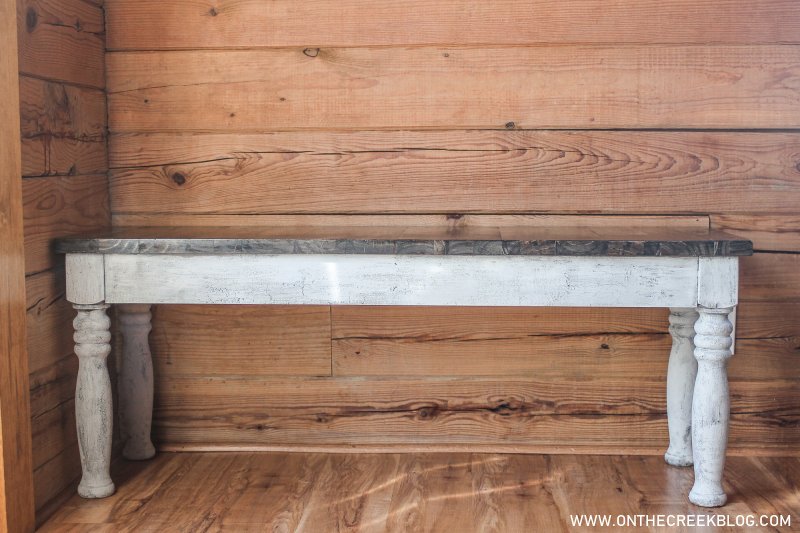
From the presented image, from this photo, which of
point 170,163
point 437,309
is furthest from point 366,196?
point 170,163

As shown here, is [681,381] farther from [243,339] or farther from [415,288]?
[243,339]

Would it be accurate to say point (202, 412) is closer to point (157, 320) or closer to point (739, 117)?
point (157, 320)

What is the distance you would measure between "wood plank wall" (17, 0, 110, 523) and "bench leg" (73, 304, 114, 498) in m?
0.07

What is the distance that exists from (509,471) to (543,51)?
1098mm

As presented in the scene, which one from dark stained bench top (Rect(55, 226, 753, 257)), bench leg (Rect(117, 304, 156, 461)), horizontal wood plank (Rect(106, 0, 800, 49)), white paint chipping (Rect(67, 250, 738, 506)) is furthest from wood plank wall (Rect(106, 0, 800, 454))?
white paint chipping (Rect(67, 250, 738, 506))

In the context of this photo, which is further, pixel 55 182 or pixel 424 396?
pixel 424 396

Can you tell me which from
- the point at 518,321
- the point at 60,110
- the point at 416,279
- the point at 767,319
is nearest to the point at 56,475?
the point at 60,110

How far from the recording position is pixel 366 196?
2477 mm

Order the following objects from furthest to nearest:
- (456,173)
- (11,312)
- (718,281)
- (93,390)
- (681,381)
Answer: (456,173)
(681,381)
(93,390)
(718,281)
(11,312)

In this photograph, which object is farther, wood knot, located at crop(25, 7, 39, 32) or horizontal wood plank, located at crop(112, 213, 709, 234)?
horizontal wood plank, located at crop(112, 213, 709, 234)

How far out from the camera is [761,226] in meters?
2.45

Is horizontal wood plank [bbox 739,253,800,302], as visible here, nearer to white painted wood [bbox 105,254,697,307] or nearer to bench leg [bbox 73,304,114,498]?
white painted wood [bbox 105,254,697,307]

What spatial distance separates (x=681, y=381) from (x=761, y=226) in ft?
1.56

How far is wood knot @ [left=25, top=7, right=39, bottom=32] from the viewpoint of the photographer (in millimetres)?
2045
